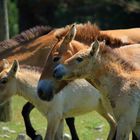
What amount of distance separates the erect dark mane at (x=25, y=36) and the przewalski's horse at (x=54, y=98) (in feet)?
2.80

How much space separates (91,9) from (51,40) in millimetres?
17457

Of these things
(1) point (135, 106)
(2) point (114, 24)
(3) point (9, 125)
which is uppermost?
(1) point (135, 106)

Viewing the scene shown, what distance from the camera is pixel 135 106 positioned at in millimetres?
8508

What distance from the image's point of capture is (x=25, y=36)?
37.4 ft

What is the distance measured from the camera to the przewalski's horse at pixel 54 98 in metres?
10.1

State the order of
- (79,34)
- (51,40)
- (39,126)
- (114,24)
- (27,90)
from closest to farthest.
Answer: (79,34) < (27,90) < (51,40) < (39,126) < (114,24)

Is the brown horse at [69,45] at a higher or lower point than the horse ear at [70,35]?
lower

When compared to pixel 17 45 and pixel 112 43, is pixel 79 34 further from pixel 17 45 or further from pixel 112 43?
pixel 17 45

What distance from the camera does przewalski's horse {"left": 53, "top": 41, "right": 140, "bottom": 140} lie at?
829 cm

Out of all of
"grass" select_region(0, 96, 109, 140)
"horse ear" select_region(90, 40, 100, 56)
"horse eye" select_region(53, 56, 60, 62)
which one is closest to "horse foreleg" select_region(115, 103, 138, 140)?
"horse ear" select_region(90, 40, 100, 56)

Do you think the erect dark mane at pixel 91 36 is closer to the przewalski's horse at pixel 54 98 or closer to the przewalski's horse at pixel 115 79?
the przewalski's horse at pixel 115 79

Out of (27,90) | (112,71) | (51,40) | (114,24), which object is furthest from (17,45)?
(114,24)

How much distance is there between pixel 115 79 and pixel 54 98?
1.64 metres

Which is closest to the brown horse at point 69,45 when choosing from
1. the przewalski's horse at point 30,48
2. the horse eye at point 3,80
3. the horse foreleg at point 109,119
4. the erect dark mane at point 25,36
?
the horse eye at point 3,80
